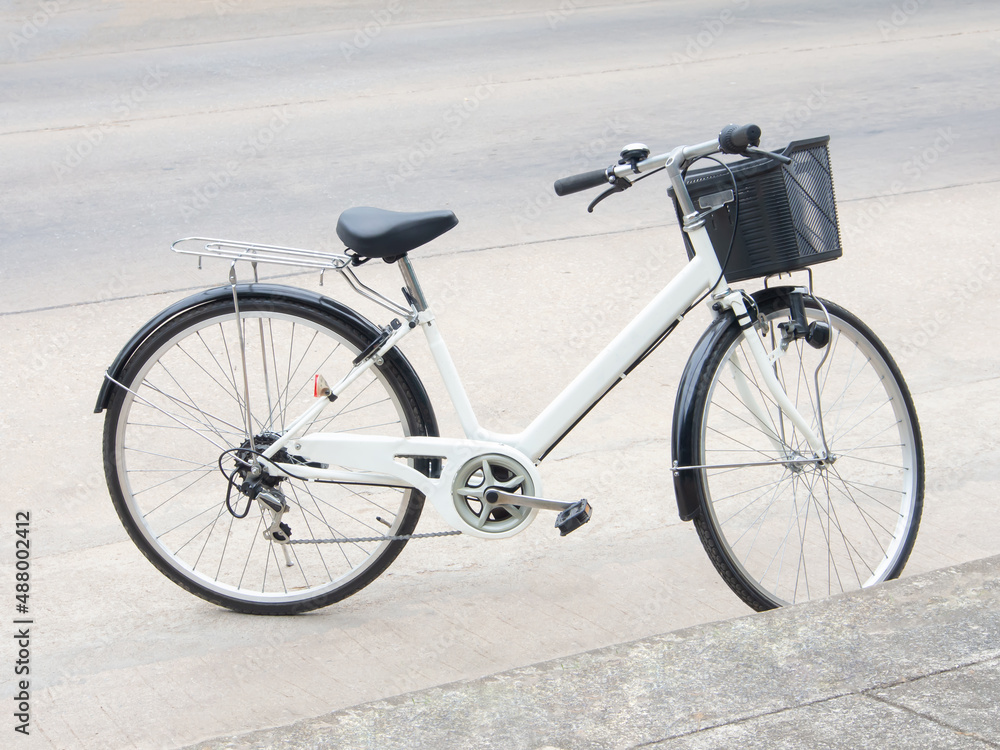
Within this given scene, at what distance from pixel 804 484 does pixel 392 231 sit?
61.1 inches

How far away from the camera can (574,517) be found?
10.7 feet

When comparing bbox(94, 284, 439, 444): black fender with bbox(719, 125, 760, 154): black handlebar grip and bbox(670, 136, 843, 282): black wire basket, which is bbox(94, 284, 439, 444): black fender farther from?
bbox(719, 125, 760, 154): black handlebar grip

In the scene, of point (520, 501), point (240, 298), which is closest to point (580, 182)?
point (520, 501)

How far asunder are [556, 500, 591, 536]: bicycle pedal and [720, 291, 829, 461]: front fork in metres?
0.56

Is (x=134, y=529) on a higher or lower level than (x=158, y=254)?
lower

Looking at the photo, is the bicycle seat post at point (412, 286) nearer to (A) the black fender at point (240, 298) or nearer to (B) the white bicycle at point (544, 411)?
Answer: (B) the white bicycle at point (544, 411)

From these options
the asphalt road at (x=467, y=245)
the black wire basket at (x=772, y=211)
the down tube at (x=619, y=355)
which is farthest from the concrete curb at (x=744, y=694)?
the black wire basket at (x=772, y=211)

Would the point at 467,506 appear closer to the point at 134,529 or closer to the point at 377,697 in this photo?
the point at 377,697

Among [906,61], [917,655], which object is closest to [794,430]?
[917,655]

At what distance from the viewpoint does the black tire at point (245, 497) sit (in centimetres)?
330

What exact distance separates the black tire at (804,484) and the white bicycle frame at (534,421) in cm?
8

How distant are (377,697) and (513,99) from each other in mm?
7940

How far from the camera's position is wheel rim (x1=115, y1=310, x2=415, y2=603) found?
11.3 feet

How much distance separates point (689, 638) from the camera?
279 centimetres
